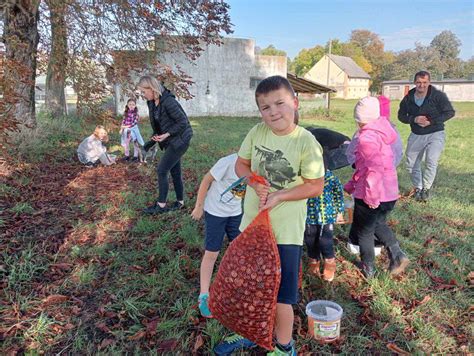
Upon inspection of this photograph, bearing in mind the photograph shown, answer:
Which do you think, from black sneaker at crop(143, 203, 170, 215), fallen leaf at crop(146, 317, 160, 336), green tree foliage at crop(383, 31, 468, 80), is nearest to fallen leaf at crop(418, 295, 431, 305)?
fallen leaf at crop(146, 317, 160, 336)

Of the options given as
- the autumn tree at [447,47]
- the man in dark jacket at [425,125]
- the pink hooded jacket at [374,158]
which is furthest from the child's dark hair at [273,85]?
the autumn tree at [447,47]

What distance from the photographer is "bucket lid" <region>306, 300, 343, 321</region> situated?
9.21 ft

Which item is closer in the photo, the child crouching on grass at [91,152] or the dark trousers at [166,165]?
the dark trousers at [166,165]

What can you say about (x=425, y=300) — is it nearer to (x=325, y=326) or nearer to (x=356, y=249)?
(x=356, y=249)

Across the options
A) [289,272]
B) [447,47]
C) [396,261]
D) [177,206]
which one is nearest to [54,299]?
[289,272]

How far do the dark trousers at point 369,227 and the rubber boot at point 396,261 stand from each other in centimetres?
7

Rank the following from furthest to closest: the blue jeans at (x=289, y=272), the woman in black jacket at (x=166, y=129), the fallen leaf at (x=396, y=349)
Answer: the woman in black jacket at (x=166, y=129) < the fallen leaf at (x=396, y=349) < the blue jeans at (x=289, y=272)

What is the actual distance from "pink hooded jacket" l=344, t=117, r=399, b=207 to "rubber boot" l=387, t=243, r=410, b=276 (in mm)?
A: 594

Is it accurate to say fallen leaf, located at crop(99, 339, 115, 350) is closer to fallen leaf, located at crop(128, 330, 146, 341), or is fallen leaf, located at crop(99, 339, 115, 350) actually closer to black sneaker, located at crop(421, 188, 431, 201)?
fallen leaf, located at crop(128, 330, 146, 341)

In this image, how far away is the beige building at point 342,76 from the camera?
7588 cm

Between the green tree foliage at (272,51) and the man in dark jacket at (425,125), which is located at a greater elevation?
the green tree foliage at (272,51)

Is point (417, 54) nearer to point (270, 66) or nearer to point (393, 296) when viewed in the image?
point (270, 66)

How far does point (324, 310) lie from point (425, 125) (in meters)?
4.10

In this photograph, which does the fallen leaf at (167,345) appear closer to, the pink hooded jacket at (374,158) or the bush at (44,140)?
the pink hooded jacket at (374,158)
